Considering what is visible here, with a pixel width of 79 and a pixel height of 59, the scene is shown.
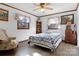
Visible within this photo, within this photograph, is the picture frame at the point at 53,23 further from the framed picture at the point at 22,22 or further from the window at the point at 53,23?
the framed picture at the point at 22,22

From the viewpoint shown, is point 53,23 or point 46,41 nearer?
point 46,41

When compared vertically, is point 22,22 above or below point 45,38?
above

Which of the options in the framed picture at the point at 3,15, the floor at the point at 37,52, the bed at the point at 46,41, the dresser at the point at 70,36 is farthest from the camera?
the dresser at the point at 70,36

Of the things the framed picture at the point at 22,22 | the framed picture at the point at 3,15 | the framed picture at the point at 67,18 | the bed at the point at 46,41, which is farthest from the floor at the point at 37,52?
the framed picture at the point at 67,18

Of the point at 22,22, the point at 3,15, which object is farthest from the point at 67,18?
the point at 3,15

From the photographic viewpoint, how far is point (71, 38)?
11.9ft

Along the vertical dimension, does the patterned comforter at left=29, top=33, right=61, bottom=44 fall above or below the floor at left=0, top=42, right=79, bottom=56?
above

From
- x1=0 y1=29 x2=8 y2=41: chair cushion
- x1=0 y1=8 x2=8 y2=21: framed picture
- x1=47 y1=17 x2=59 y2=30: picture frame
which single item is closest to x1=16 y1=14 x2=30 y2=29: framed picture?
x1=0 y1=8 x2=8 y2=21: framed picture

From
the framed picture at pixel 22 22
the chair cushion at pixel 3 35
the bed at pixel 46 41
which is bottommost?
the bed at pixel 46 41

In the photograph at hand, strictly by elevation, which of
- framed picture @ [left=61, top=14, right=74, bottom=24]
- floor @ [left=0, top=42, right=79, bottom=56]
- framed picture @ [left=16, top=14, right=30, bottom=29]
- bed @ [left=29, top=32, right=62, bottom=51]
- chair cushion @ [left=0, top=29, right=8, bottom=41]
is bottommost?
floor @ [left=0, top=42, right=79, bottom=56]

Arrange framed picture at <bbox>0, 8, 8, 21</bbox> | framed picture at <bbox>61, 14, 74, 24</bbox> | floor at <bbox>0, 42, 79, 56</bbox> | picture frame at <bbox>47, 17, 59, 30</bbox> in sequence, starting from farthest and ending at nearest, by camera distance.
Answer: picture frame at <bbox>47, 17, 59, 30</bbox>
framed picture at <bbox>61, 14, 74, 24</bbox>
framed picture at <bbox>0, 8, 8, 21</bbox>
floor at <bbox>0, 42, 79, 56</bbox>

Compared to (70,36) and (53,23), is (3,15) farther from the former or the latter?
(70,36)

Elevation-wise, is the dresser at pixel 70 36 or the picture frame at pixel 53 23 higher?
the picture frame at pixel 53 23

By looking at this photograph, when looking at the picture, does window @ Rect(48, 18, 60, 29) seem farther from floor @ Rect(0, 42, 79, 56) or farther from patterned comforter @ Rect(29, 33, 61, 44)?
floor @ Rect(0, 42, 79, 56)
